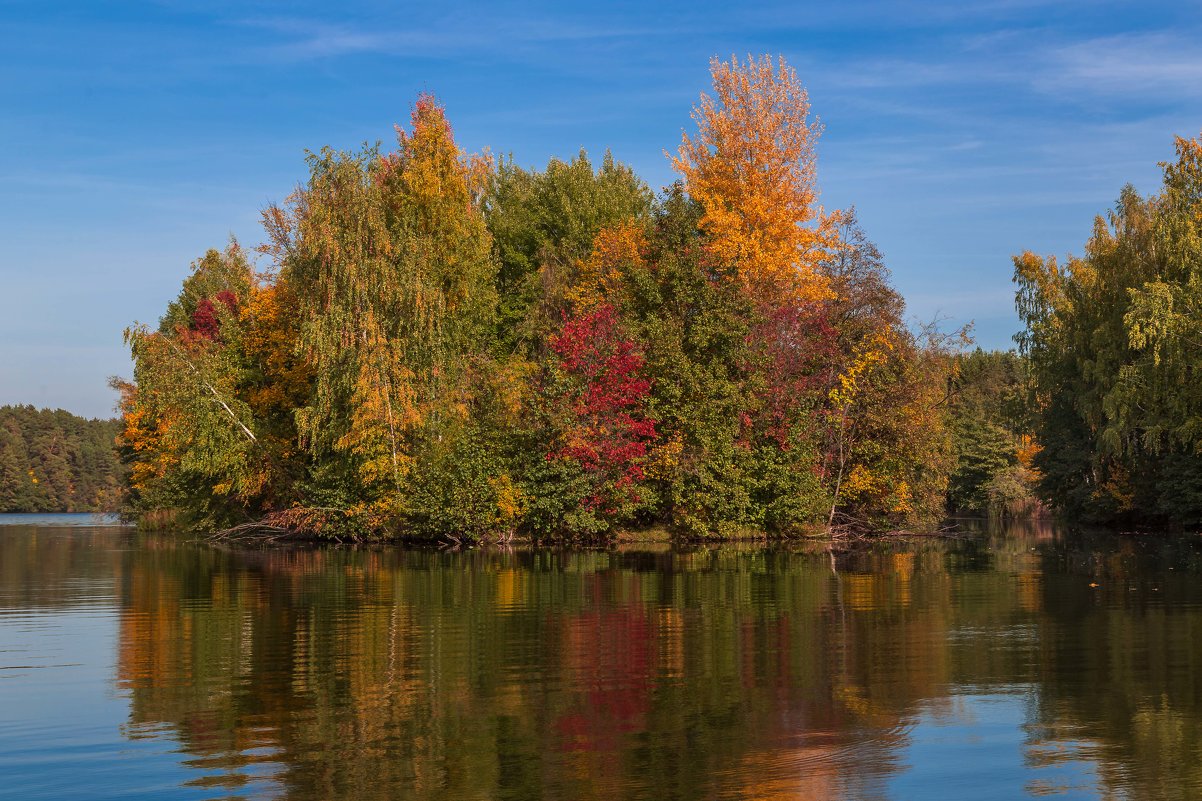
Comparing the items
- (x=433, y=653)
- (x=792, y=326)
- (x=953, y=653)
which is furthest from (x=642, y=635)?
(x=792, y=326)

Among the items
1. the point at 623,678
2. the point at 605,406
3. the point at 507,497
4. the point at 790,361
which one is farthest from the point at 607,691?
the point at 790,361

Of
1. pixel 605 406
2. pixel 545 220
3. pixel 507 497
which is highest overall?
pixel 545 220

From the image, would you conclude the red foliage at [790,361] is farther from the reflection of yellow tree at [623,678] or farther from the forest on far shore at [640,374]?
the reflection of yellow tree at [623,678]

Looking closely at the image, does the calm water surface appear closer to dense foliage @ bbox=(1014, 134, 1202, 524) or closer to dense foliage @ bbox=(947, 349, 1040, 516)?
dense foliage @ bbox=(1014, 134, 1202, 524)

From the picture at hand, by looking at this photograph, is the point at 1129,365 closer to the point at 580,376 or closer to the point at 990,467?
the point at 580,376

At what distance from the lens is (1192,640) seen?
1670 cm

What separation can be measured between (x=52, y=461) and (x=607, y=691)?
162m

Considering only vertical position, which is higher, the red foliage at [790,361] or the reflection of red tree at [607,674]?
the red foliage at [790,361]

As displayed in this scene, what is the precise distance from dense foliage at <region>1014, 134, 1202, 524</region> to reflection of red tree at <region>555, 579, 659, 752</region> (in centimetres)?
3510

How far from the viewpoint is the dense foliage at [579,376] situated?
4372 cm

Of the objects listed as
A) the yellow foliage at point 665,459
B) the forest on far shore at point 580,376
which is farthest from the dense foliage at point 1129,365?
the yellow foliage at point 665,459

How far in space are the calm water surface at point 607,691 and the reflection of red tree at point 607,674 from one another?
5cm

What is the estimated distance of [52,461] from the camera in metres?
156

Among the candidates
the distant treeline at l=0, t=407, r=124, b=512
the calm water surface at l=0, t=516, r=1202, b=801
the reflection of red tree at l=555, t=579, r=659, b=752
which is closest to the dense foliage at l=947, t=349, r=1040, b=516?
the calm water surface at l=0, t=516, r=1202, b=801
